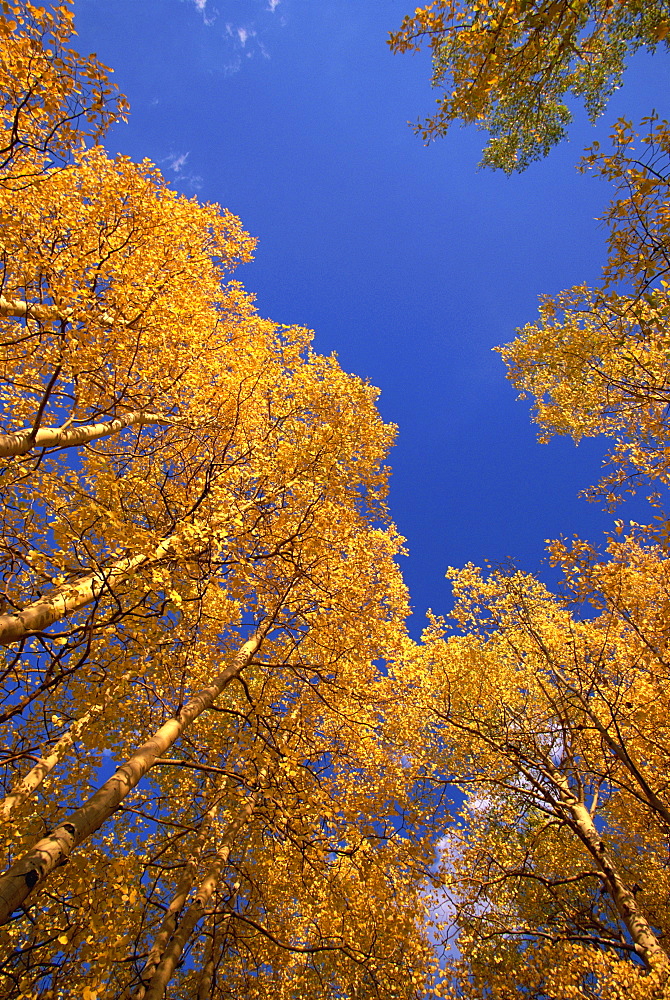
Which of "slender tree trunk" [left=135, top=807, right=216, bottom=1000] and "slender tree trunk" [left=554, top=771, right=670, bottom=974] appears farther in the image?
"slender tree trunk" [left=135, top=807, right=216, bottom=1000]

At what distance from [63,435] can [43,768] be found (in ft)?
13.4

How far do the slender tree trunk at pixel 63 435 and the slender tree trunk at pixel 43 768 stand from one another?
2326mm

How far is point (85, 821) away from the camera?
3.07 meters

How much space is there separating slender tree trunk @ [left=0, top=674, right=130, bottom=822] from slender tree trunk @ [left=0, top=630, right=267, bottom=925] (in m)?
0.64

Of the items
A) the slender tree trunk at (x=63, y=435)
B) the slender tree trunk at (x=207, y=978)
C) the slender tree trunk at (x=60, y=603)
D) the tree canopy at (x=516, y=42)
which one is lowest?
Result: the slender tree trunk at (x=207, y=978)

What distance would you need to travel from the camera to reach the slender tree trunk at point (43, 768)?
4379mm

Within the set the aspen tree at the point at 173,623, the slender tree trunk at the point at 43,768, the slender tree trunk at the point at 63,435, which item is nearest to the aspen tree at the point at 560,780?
the aspen tree at the point at 173,623

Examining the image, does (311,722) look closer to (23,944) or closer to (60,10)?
(23,944)

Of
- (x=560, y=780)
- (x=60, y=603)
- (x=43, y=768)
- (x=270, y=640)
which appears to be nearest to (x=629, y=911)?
(x=560, y=780)

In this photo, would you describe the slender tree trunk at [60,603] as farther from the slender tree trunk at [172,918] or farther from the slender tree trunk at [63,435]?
the slender tree trunk at [172,918]

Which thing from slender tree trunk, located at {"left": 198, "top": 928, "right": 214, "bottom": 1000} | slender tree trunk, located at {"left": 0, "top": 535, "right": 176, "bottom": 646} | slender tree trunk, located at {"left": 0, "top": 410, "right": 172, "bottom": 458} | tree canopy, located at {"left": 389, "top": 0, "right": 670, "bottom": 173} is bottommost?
slender tree trunk, located at {"left": 198, "top": 928, "right": 214, "bottom": 1000}

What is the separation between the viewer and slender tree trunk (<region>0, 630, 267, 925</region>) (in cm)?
257

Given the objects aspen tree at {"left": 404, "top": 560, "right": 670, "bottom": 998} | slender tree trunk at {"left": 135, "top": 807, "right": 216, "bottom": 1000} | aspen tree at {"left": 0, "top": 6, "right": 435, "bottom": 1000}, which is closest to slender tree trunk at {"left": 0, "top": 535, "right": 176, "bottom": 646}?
aspen tree at {"left": 0, "top": 6, "right": 435, "bottom": 1000}

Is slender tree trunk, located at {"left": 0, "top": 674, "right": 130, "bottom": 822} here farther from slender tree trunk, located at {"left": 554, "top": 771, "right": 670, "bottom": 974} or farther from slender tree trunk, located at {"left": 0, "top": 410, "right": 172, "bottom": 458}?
slender tree trunk, located at {"left": 554, "top": 771, "right": 670, "bottom": 974}
